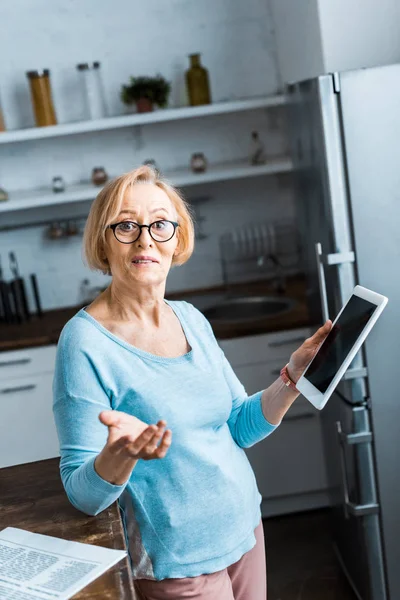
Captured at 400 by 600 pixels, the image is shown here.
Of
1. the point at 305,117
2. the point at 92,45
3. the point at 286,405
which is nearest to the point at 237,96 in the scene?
the point at 92,45

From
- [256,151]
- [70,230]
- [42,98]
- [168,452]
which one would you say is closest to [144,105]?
[42,98]

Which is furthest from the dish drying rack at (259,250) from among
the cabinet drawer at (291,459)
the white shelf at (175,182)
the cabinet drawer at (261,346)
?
the cabinet drawer at (291,459)

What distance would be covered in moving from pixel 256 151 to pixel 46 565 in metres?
2.73

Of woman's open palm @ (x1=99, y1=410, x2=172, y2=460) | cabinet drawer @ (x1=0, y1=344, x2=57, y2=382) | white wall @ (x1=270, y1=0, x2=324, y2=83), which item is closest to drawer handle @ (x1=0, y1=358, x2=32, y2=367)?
cabinet drawer @ (x1=0, y1=344, x2=57, y2=382)

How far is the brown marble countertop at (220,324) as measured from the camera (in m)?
3.29

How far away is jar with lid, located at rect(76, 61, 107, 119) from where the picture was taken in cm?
362

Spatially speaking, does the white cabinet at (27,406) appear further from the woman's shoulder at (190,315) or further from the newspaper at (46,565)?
the newspaper at (46,565)

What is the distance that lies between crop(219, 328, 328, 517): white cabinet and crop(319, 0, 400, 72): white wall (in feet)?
3.56

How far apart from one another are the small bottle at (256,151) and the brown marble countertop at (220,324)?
59cm

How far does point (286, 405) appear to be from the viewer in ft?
5.80

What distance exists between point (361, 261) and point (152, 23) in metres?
1.86

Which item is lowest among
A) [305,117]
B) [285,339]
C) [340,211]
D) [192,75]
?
[285,339]

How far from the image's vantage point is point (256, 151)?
3752 millimetres

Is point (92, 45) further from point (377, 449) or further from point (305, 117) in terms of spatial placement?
point (377, 449)
